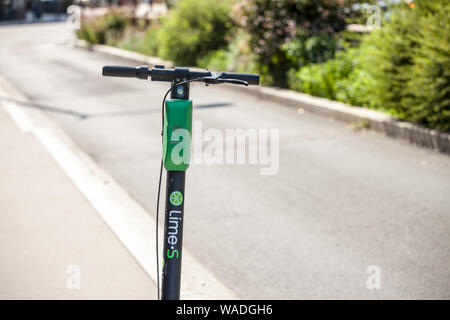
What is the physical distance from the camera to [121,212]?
6.02 meters

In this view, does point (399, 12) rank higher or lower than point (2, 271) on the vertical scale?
higher

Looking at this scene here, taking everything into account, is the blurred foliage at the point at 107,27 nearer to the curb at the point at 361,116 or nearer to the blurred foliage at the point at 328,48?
the blurred foliage at the point at 328,48

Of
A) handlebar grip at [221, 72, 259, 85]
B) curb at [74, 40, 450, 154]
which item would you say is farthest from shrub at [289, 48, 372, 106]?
handlebar grip at [221, 72, 259, 85]

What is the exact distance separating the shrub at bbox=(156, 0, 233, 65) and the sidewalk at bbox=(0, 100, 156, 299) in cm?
1000

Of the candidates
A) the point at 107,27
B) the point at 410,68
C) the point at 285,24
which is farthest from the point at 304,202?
the point at 107,27

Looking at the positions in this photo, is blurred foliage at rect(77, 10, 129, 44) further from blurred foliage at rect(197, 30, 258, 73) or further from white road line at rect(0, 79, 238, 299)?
white road line at rect(0, 79, 238, 299)

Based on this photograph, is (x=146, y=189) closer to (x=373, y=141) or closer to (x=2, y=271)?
(x=2, y=271)

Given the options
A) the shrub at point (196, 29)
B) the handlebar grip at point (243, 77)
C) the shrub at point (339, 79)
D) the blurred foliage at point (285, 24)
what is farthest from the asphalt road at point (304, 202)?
the shrub at point (196, 29)

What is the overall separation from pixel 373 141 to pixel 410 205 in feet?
9.30

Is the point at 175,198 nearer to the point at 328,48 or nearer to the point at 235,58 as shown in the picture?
the point at 328,48

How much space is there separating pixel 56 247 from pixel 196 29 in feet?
41.7

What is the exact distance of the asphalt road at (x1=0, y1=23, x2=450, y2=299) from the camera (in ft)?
15.2

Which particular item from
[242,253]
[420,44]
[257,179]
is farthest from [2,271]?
[420,44]

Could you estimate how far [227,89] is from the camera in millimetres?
14125
